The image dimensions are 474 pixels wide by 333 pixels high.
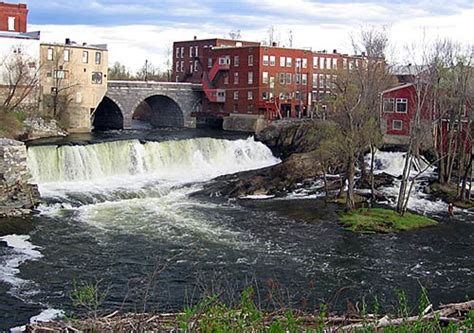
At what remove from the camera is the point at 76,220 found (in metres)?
28.1

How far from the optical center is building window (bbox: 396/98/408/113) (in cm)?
4697

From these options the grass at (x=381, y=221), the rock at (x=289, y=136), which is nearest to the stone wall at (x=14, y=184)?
the grass at (x=381, y=221)

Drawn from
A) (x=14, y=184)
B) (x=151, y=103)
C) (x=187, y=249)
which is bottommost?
(x=187, y=249)

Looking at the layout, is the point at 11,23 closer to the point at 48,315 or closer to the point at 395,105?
the point at 395,105

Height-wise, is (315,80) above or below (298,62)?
below

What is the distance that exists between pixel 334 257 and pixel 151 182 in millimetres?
17519

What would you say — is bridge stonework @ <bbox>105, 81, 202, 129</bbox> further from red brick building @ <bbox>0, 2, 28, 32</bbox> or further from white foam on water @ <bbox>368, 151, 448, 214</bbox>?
white foam on water @ <bbox>368, 151, 448, 214</bbox>

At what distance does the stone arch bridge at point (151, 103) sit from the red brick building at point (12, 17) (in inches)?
389

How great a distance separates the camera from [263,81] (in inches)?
2571

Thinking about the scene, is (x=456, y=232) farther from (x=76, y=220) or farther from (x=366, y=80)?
(x=76, y=220)

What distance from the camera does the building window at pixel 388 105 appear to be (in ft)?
157

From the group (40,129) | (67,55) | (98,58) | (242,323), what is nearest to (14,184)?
(40,129)

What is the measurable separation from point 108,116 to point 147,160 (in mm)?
25004

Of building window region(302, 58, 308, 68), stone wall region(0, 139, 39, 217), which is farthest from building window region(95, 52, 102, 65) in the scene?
stone wall region(0, 139, 39, 217)
